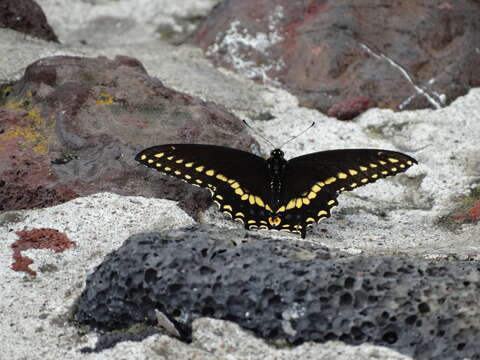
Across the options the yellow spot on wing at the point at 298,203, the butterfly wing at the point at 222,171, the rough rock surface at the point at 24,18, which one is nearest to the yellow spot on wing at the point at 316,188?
the yellow spot on wing at the point at 298,203

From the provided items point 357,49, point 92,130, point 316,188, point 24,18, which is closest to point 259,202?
point 316,188

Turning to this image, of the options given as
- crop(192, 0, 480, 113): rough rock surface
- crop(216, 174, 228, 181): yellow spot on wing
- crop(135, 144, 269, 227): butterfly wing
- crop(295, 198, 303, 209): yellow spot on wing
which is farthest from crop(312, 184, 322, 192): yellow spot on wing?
crop(192, 0, 480, 113): rough rock surface

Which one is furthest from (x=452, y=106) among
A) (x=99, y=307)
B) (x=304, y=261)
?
(x=99, y=307)

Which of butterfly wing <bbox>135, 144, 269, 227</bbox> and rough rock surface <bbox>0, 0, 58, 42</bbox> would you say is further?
rough rock surface <bbox>0, 0, 58, 42</bbox>

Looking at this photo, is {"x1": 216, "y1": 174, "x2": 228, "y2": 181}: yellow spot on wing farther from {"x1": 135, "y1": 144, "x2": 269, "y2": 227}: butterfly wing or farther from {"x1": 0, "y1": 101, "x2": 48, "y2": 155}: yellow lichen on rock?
{"x1": 0, "y1": 101, "x2": 48, "y2": 155}: yellow lichen on rock

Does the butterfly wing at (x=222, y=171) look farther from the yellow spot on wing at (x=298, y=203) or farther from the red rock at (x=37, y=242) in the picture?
the red rock at (x=37, y=242)

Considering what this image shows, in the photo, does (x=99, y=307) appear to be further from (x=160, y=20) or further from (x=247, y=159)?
(x=160, y=20)
